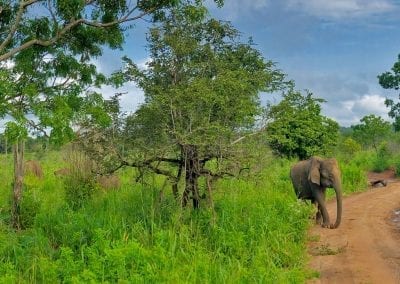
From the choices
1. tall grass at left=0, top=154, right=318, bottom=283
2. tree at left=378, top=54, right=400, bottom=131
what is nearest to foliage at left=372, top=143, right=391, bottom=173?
tree at left=378, top=54, right=400, bottom=131

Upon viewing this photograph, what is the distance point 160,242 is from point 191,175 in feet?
6.82

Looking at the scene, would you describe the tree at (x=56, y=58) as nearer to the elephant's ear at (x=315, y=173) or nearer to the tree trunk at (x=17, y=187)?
the tree trunk at (x=17, y=187)

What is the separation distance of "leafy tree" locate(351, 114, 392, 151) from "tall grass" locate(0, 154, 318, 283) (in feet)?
93.8

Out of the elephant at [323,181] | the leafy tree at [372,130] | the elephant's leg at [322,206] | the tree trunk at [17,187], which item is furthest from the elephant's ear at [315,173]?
the leafy tree at [372,130]

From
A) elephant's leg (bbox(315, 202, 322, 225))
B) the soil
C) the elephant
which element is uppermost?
the elephant

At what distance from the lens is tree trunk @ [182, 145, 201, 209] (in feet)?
31.4

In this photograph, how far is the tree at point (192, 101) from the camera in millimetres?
9031

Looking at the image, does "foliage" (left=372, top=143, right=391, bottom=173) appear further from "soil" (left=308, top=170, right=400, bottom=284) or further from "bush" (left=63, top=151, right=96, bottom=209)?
"bush" (left=63, top=151, right=96, bottom=209)

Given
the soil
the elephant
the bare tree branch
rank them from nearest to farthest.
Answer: the soil → the bare tree branch → the elephant

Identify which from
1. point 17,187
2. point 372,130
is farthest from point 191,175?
point 372,130

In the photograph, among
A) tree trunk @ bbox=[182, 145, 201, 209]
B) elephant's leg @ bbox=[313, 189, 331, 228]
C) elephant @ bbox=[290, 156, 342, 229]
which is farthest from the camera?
elephant @ bbox=[290, 156, 342, 229]

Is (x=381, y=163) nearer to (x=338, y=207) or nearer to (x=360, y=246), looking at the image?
(x=338, y=207)

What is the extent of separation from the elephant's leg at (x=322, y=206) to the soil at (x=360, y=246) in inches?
7.6

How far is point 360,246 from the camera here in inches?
378
